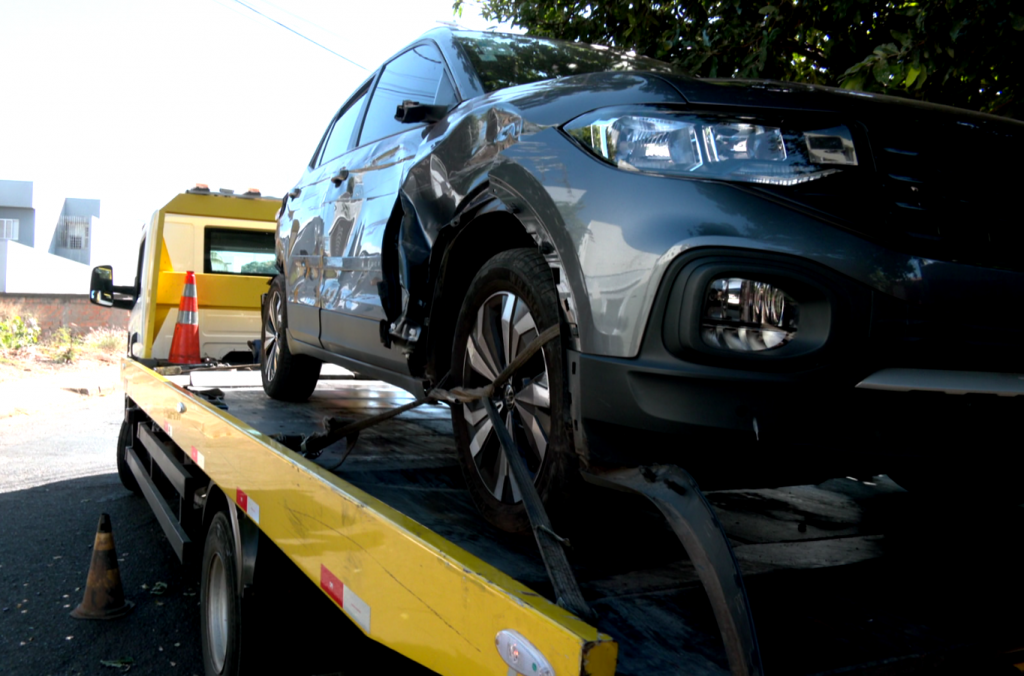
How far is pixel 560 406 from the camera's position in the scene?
1.98 metres

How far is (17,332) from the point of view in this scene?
18703 mm

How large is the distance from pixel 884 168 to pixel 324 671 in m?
2.44

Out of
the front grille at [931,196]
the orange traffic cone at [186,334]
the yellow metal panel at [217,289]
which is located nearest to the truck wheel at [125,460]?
the orange traffic cone at [186,334]

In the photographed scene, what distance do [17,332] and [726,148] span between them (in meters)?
20.4

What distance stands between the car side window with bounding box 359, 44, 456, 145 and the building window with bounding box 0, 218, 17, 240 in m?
40.8

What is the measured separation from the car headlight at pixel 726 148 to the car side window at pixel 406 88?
1.26 meters

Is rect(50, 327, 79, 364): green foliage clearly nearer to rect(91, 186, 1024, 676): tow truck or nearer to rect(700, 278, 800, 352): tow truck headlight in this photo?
rect(91, 186, 1024, 676): tow truck

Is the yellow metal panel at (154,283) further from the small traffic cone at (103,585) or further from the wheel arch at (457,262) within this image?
the wheel arch at (457,262)

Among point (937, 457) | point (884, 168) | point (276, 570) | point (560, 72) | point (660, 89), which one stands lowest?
point (276, 570)

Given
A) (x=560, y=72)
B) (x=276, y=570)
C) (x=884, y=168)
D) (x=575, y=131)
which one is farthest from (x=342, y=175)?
(x=884, y=168)

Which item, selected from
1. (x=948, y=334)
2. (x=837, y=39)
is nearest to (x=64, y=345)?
(x=837, y=39)

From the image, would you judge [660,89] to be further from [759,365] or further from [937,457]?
[937,457]

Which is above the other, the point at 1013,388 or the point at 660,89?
the point at 660,89

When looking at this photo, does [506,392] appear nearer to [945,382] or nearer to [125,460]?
[945,382]
